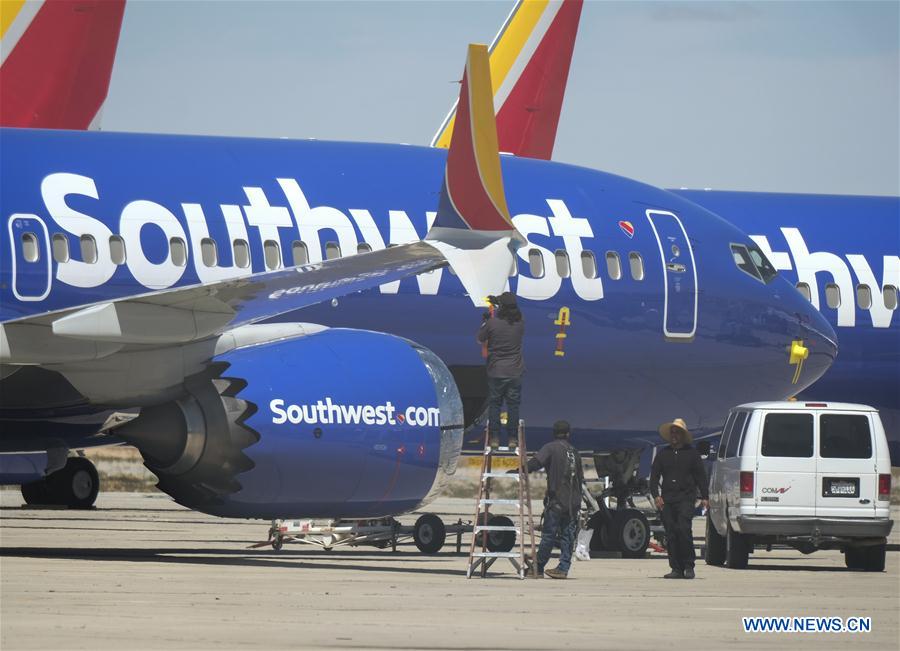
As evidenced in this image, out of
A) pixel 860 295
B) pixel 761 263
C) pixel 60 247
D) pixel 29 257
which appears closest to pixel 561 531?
pixel 60 247

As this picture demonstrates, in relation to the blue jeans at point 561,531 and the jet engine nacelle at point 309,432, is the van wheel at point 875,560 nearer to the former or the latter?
the blue jeans at point 561,531

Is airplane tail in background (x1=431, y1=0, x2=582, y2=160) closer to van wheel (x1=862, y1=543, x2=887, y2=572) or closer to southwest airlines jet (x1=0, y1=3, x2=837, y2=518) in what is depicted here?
southwest airlines jet (x1=0, y1=3, x2=837, y2=518)

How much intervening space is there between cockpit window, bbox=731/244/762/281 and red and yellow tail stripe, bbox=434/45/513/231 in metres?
7.18

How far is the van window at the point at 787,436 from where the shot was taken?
19183mm

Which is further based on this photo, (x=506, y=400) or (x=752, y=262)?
(x=752, y=262)

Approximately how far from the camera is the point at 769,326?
2175cm

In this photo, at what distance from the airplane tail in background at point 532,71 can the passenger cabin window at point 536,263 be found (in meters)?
14.9

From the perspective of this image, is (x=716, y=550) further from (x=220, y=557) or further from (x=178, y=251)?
(x=178, y=251)

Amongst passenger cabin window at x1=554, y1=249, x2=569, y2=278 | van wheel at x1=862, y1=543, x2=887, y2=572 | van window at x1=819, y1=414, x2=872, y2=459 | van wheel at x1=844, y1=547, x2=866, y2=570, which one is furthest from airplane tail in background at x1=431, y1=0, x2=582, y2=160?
van wheel at x1=862, y1=543, x2=887, y2=572

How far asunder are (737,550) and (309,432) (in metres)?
5.90

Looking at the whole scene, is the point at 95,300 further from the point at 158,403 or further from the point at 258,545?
the point at 258,545

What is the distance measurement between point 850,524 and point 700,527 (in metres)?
13.5

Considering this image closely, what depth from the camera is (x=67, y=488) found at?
94.8 feet

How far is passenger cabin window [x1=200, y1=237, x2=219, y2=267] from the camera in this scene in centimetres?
1833
